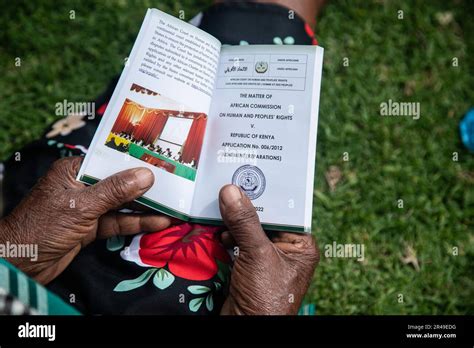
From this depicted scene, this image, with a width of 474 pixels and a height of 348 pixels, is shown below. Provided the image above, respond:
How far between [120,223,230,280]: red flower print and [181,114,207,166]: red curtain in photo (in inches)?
9.3

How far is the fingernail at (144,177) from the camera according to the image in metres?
1.30

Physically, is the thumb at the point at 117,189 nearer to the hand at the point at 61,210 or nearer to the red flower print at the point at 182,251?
the hand at the point at 61,210

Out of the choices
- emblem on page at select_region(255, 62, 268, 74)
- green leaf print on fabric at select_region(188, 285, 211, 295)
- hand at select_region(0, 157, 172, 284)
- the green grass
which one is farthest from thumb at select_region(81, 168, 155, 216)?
the green grass

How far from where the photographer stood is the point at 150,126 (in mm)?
1382

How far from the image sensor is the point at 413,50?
2283 mm

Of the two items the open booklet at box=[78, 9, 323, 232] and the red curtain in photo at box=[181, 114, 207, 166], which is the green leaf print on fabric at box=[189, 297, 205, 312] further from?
the red curtain in photo at box=[181, 114, 207, 166]

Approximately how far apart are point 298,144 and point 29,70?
5.41ft

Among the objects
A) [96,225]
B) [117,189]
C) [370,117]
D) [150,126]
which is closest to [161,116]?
[150,126]

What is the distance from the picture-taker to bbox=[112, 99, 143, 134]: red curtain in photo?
54.1 inches

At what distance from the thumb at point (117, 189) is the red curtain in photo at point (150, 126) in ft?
0.38

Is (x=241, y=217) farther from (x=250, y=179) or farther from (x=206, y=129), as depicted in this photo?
(x=206, y=129)

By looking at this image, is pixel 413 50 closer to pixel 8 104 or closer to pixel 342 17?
pixel 342 17

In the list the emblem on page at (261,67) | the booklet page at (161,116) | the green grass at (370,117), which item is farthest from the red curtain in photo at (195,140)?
the green grass at (370,117)

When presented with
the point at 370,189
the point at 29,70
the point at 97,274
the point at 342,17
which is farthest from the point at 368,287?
the point at 29,70
